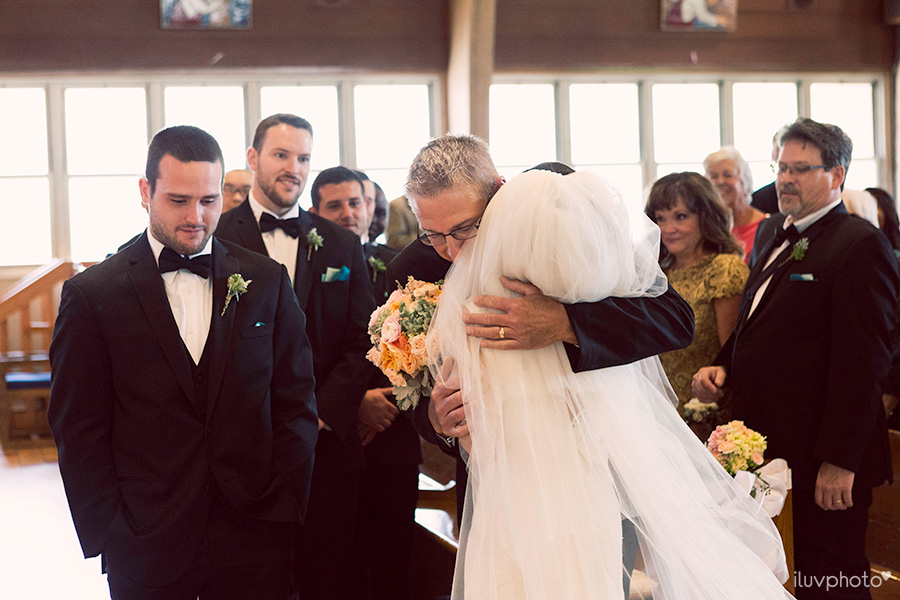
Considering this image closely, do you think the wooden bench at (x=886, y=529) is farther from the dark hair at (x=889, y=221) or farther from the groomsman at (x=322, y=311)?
the groomsman at (x=322, y=311)

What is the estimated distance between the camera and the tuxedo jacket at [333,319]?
10.2ft

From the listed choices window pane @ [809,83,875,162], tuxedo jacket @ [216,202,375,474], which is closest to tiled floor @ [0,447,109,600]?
tuxedo jacket @ [216,202,375,474]

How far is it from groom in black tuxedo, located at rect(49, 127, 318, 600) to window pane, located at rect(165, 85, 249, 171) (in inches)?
291

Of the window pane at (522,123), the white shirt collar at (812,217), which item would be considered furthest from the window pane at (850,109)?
the white shirt collar at (812,217)

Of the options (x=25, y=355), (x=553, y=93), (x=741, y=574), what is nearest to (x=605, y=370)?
(x=741, y=574)

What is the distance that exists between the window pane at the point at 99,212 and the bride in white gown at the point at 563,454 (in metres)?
8.57

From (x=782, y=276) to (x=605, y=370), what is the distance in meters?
1.45

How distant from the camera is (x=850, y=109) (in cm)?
1109

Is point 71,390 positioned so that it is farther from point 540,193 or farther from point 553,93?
point 553,93

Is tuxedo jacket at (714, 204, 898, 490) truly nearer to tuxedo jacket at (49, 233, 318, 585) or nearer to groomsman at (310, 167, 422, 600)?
groomsman at (310, 167, 422, 600)

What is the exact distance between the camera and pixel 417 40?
990cm

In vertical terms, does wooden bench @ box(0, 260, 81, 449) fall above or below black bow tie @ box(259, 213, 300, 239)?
below

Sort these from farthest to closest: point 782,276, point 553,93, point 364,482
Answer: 1. point 553,93
2. point 364,482
3. point 782,276

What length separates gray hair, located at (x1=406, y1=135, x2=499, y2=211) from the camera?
1.86m
